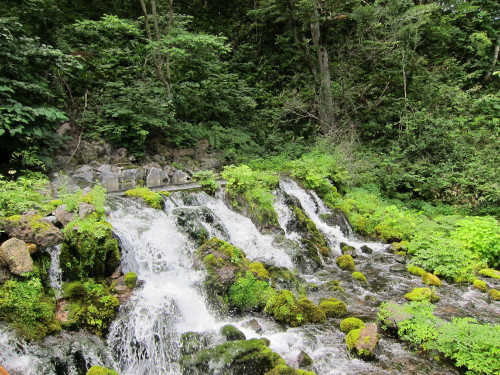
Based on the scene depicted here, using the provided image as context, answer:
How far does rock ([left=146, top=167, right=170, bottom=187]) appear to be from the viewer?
35.2 feet

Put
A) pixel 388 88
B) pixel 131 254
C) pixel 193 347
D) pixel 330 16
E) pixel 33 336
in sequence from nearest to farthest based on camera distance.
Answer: pixel 33 336, pixel 193 347, pixel 131 254, pixel 330 16, pixel 388 88

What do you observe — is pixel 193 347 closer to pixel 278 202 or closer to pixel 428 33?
pixel 278 202

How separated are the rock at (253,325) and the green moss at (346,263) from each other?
348 centimetres

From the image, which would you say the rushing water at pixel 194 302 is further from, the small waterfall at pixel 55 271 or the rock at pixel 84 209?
the rock at pixel 84 209

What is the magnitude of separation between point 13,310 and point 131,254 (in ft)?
6.89

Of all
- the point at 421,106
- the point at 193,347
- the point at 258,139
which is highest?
the point at 421,106

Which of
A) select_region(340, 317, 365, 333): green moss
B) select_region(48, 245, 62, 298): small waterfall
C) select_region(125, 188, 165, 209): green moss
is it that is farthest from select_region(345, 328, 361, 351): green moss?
select_region(125, 188, 165, 209): green moss

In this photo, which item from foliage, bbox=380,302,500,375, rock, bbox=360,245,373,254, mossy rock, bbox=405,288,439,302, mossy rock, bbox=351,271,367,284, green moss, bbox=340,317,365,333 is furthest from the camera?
rock, bbox=360,245,373,254

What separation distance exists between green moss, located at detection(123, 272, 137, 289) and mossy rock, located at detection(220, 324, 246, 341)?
5.82 feet

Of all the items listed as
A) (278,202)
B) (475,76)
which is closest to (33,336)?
(278,202)

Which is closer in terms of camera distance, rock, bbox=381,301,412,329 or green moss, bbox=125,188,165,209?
rock, bbox=381,301,412,329

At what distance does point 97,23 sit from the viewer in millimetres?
10398

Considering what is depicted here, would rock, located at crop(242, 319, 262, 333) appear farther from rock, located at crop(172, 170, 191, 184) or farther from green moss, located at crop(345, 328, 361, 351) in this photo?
rock, located at crop(172, 170, 191, 184)

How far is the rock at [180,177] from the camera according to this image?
11.2m
